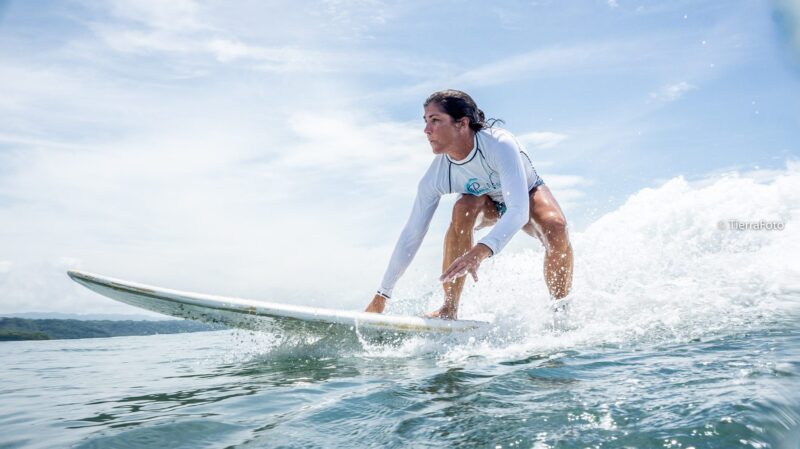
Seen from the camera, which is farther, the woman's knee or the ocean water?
the woman's knee

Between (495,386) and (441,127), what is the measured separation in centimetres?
310

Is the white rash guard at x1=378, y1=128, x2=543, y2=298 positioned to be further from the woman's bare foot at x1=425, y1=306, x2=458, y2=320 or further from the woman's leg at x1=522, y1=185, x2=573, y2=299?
the woman's bare foot at x1=425, y1=306, x2=458, y2=320

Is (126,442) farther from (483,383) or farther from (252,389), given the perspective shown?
(483,383)

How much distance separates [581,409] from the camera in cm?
230

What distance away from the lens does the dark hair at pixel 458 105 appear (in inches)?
211

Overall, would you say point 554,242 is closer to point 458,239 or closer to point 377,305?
point 458,239

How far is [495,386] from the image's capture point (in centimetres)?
295

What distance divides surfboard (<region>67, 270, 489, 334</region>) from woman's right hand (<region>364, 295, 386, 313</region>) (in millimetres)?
661

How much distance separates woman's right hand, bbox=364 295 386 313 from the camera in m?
5.73

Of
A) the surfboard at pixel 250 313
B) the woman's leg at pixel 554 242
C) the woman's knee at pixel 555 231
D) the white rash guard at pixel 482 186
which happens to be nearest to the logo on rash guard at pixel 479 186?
the white rash guard at pixel 482 186

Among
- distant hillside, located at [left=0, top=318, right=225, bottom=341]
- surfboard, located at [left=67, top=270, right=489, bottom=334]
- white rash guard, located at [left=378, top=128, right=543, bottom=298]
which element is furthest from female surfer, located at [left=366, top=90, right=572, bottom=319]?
distant hillside, located at [left=0, top=318, right=225, bottom=341]

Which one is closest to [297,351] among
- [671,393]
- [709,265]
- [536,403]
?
[536,403]

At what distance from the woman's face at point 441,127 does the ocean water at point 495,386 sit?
193 cm

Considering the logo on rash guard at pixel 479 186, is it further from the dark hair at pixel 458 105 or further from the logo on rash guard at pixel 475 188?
the dark hair at pixel 458 105
